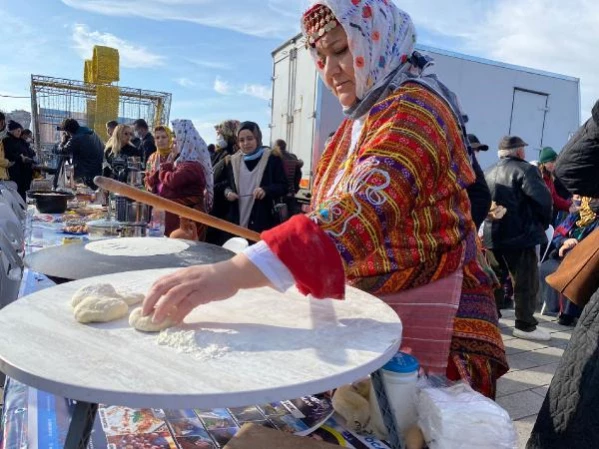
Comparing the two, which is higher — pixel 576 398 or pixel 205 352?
pixel 205 352

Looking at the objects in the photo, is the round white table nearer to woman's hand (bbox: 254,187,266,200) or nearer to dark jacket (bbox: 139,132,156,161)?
woman's hand (bbox: 254,187,266,200)

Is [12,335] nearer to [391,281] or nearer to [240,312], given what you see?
[240,312]

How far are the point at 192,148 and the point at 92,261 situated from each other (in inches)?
116

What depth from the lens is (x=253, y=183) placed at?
15.7ft

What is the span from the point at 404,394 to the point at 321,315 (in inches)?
8.9

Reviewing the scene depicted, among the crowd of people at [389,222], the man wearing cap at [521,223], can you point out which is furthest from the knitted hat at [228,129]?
the crowd of people at [389,222]

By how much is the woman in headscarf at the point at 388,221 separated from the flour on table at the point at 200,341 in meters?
0.04

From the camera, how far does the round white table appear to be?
1.88 feet

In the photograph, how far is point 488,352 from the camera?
→ 3.80 feet

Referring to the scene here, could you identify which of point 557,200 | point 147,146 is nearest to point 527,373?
point 557,200

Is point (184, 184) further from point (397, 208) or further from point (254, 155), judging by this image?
point (397, 208)

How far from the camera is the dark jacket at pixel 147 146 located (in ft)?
23.3

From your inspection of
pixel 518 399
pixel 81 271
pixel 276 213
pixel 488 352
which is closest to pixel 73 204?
pixel 276 213

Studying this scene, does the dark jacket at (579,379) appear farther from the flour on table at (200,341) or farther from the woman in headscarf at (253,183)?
the woman in headscarf at (253,183)
